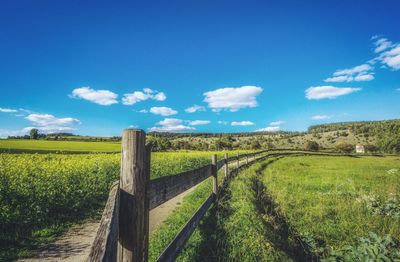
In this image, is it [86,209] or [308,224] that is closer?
[308,224]

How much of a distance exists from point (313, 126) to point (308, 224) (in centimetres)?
20094

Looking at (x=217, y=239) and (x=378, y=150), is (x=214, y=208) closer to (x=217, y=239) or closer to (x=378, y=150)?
(x=217, y=239)

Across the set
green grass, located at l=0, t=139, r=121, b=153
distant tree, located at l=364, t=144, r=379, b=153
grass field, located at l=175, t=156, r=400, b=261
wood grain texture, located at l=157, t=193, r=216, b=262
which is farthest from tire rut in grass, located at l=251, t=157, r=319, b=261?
distant tree, located at l=364, t=144, r=379, b=153

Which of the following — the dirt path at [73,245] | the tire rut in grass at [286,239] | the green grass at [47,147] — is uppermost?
the green grass at [47,147]

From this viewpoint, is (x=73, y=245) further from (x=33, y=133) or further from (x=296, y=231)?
(x=33, y=133)

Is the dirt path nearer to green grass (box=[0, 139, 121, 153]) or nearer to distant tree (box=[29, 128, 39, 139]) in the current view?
green grass (box=[0, 139, 121, 153])

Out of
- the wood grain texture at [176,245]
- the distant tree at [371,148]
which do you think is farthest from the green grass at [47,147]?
the distant tree at [371,148]

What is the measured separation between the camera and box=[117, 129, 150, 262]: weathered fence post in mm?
2076

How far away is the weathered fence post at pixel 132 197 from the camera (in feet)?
6.81

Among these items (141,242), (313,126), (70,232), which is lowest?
(70,232)

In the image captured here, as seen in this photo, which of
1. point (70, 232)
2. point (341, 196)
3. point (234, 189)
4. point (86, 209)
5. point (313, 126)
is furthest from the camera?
point (313, 126)

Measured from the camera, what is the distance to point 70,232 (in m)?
7.11

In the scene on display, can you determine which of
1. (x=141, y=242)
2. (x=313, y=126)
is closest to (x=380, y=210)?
(x=141, y=242)

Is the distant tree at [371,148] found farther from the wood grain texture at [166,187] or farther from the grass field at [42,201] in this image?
the wood grain texture at [166,187]
